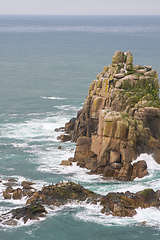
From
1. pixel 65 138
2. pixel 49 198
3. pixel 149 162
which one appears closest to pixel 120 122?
pixel 149 162

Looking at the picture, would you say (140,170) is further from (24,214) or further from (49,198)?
(24,214)

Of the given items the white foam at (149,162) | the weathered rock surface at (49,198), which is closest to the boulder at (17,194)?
the weathered rock surface at (49,198)

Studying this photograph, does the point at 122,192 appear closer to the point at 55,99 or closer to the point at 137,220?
the point at 137,220

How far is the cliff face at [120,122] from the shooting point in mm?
92000

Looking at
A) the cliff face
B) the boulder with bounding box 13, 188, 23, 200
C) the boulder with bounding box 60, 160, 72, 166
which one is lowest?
the boulder with bounding box 13, 188, 23, 200

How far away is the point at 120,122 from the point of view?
92.2 meters

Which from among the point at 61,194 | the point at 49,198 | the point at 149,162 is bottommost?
the point at 49,198

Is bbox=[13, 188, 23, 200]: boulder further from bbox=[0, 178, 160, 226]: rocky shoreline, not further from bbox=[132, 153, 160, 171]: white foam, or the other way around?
bbox=[132, 153, 160, 171]: white foam

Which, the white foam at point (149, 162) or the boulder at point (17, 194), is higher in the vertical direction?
the white foam at point (149, 162)

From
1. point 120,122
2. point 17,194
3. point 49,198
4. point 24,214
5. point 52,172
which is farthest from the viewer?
point 52,172

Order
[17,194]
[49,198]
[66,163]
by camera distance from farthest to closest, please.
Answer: [66,163]
[17,194]
[49,198]

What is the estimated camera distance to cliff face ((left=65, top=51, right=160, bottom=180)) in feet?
302

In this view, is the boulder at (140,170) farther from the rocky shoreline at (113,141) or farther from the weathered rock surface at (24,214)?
the weathered rock surface at (24,214)

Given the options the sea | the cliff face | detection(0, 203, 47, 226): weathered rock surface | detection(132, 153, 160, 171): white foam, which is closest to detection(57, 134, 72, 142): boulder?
the sea
